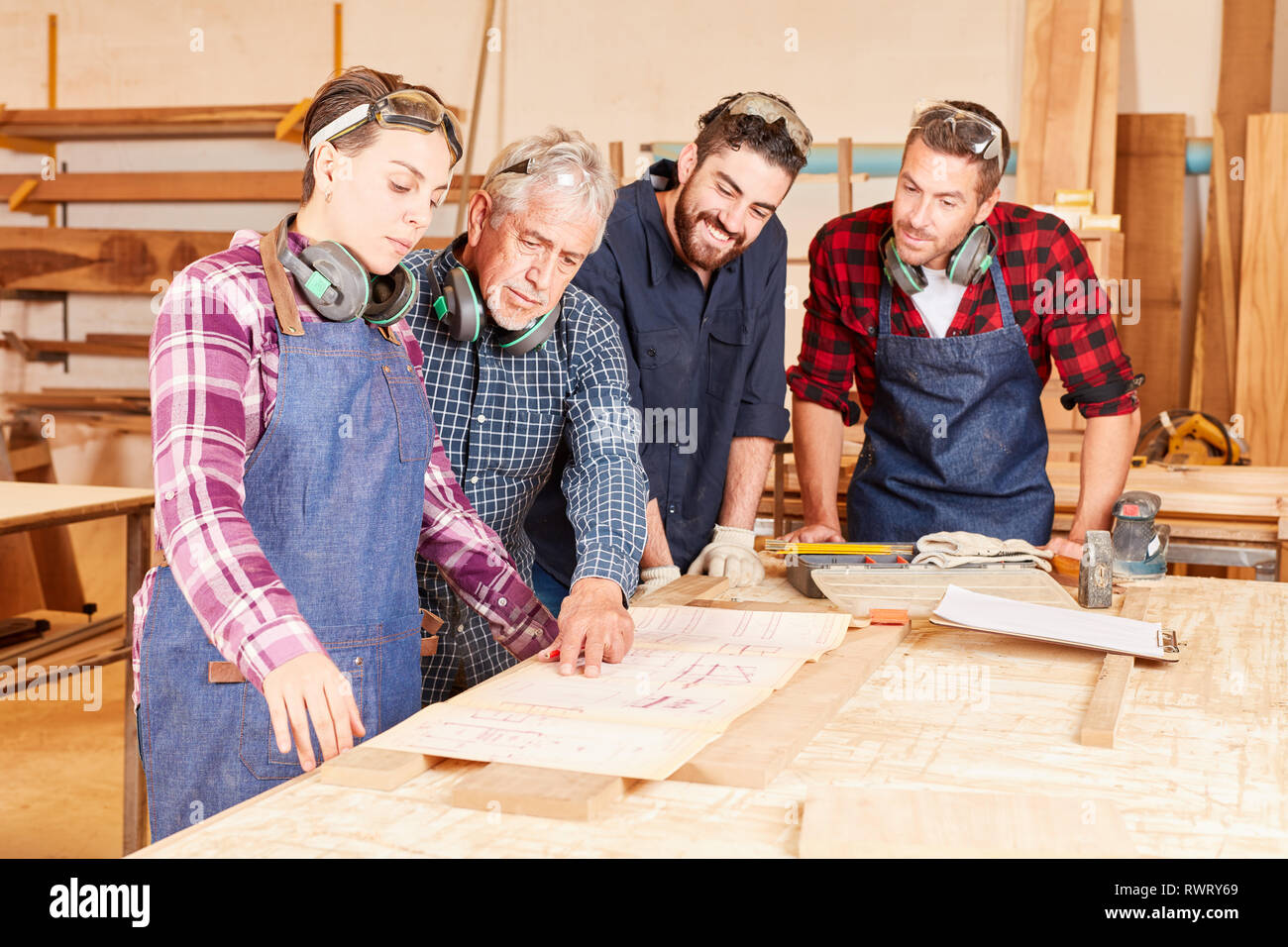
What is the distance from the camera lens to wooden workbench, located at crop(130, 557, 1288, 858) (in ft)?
3.20

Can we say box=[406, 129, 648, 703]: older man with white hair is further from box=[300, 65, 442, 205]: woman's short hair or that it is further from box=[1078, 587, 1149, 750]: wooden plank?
box=[1078, 587, 1149, 750]: wooden plank

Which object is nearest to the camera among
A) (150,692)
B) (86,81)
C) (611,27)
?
(150,692)

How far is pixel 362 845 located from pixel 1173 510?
2697 mm

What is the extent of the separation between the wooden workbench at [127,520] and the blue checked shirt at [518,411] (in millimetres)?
1299

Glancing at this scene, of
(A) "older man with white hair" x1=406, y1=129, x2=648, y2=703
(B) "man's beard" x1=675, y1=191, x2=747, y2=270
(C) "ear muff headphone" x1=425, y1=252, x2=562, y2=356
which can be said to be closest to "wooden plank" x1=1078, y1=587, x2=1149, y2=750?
(A) "older man with white hair" x1=406, y1=129, x2=648, y2=703

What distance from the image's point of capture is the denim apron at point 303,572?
1457 mm

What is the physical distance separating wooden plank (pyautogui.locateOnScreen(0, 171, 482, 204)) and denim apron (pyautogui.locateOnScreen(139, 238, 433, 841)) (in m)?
4.76

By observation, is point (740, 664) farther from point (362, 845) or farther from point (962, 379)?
point (962, 379)

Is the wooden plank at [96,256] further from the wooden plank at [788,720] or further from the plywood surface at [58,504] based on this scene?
the wooden plank at [788,720]

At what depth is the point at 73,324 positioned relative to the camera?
6.99 m

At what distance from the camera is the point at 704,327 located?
101 inches

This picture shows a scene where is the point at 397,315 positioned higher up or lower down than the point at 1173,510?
higher up
